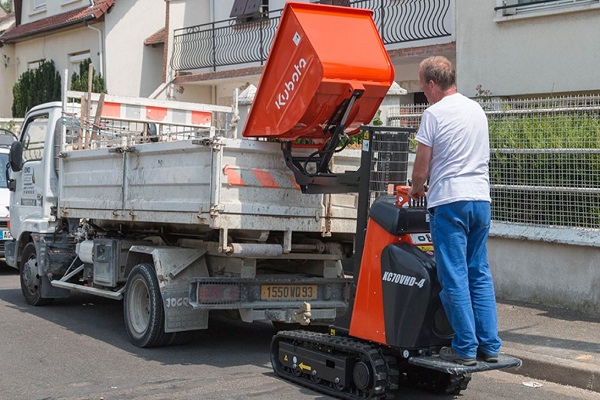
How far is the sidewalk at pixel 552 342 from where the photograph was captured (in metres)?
7.29

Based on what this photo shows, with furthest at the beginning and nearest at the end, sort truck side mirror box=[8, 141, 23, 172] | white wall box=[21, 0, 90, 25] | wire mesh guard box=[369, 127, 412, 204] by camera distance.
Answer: white wall box=[21, 0, 90, 25] < truck side mirror box=[8, 141, 23, 172] < wire mesh guard box=[369, 127, 412, 204]

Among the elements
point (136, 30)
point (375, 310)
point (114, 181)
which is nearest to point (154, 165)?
point (114, 181)

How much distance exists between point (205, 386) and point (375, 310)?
165cm

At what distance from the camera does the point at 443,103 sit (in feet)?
19.3

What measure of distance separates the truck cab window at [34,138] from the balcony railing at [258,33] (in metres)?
6.97

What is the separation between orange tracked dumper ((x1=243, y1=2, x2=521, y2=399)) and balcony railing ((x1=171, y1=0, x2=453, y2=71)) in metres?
9.19

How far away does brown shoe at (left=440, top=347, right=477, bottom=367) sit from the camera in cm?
576

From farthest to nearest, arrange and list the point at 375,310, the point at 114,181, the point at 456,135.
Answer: the point at 114,181
the point at 375,310
the point at 456,135

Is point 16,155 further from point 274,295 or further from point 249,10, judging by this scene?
point 249,10

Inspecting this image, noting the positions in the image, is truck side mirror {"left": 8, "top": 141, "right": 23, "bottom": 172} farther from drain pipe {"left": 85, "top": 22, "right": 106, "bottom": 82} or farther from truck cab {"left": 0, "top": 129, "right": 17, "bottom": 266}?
drain pipe {"left": 85, "top": 22, "right": 106, "bottom": 82}

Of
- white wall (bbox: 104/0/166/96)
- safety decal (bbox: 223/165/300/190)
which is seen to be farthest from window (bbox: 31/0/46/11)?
safety decal (bbox: 223/165/300/190)

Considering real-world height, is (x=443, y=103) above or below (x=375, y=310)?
above

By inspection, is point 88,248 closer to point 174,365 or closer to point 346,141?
point 174,365

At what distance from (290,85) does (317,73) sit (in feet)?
1.21
